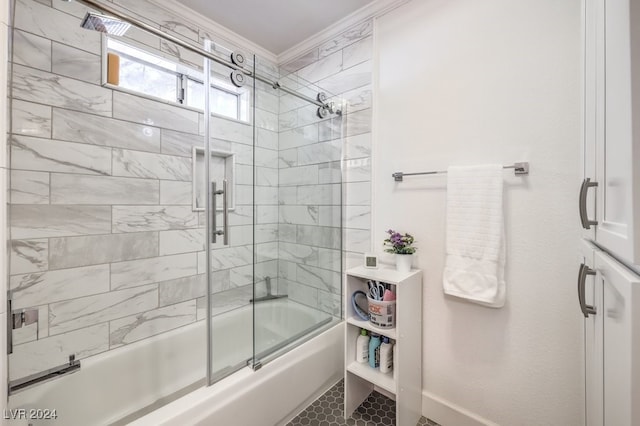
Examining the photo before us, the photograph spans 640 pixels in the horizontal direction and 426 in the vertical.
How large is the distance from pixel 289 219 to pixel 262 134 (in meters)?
0.57

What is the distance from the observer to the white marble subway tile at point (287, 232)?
170cm

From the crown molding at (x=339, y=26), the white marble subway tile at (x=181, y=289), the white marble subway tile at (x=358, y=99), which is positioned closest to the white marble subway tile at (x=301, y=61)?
the crown molding at (x=339, y=26)

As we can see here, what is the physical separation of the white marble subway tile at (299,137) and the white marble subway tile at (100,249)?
1015 mm

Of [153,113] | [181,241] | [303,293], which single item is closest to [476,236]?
[303,293]

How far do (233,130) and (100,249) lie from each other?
100cm

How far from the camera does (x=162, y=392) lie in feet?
5.25

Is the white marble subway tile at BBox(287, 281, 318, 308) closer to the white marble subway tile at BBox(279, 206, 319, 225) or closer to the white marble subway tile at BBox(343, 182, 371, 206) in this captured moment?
the white marble subway tile at BBox(279, 206, 319, 225)

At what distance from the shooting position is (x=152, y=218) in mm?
1655

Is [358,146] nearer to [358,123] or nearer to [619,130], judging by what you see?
[358,123]

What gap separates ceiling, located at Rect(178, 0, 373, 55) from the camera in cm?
167

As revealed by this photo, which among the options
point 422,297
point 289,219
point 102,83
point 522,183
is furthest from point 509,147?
point 102,83

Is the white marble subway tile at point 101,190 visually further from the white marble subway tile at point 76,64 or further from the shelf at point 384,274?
the shelf at point 384,274

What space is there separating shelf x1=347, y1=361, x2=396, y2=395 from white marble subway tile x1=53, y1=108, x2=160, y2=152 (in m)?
1.79

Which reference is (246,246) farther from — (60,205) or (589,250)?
(589,250)
